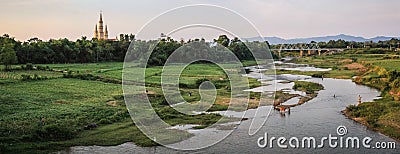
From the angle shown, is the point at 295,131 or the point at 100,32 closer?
the point at 295,131

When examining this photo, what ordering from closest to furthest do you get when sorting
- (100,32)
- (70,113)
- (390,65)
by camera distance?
(70,113), (390,65), (100,32)

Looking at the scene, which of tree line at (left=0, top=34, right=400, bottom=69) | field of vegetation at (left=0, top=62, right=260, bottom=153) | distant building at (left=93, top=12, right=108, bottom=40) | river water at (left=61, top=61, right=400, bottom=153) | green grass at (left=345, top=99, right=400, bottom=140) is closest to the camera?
river water at (left=61, top=61, right=400, bottom=153)

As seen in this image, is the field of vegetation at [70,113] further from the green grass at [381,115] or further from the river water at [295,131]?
the green grass at [381,115]

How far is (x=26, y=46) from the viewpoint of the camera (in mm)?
62031

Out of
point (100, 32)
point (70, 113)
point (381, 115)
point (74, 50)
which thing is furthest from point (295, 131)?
point (100, 32)

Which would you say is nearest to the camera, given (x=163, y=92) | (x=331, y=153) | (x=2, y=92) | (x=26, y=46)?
(x=331, y=153)

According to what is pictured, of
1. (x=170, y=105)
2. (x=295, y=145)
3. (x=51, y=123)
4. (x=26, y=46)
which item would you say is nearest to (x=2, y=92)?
(x=51, y=123)

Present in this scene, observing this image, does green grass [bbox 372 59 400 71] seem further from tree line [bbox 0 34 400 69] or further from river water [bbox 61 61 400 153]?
river water [bbox 61 61 400 153]

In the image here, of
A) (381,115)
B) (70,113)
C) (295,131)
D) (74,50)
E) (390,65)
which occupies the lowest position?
(295,131)

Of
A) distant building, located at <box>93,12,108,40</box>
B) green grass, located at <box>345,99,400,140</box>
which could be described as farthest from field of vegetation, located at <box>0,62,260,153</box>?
distant building, located at <box>93,12,108,40</box>

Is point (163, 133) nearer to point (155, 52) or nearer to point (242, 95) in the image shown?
point (242, 95)

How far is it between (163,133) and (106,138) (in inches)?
129

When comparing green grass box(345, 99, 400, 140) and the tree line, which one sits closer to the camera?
green grass box(345, 99, 400, 140)

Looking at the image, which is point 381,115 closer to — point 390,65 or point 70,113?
point 70,113
